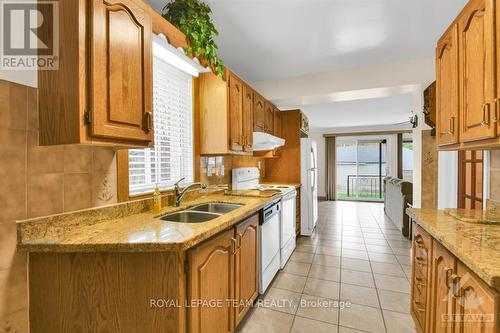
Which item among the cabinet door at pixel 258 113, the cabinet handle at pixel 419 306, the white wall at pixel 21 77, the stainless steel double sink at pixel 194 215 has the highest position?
the cabinet door at pixel 258 113

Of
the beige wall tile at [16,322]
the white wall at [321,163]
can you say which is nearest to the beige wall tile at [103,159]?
the beige wall tile at [16,322]

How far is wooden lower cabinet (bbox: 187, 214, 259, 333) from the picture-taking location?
1212mm

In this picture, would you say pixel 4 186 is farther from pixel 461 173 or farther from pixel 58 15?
pixel 461 173

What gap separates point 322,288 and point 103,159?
7.39 feet

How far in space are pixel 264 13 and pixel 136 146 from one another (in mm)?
1550

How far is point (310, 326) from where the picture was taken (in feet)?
6.05

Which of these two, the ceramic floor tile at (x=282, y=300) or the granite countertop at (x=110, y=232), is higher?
the granite countertop at (x=110, y=232)

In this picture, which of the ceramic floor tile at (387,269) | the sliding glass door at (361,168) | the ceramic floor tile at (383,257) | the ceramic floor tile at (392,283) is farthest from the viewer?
the sliding glass door at (361,168)

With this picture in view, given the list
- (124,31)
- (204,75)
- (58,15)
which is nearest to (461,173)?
(204,75)

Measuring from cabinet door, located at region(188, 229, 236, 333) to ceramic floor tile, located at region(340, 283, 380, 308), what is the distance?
122cm

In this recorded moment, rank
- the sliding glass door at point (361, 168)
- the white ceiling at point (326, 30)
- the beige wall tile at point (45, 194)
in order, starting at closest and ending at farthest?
the beige wall tile at point (45, 194), the white ceiling at point (326, 30), the sliding glass door at point (361, 168)

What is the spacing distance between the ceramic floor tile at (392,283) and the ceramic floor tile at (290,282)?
0.77 metres

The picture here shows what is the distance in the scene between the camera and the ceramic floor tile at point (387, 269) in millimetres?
2707

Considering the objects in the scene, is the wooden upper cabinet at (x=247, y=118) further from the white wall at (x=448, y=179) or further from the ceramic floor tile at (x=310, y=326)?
the white wall at (x=448, y=179)
